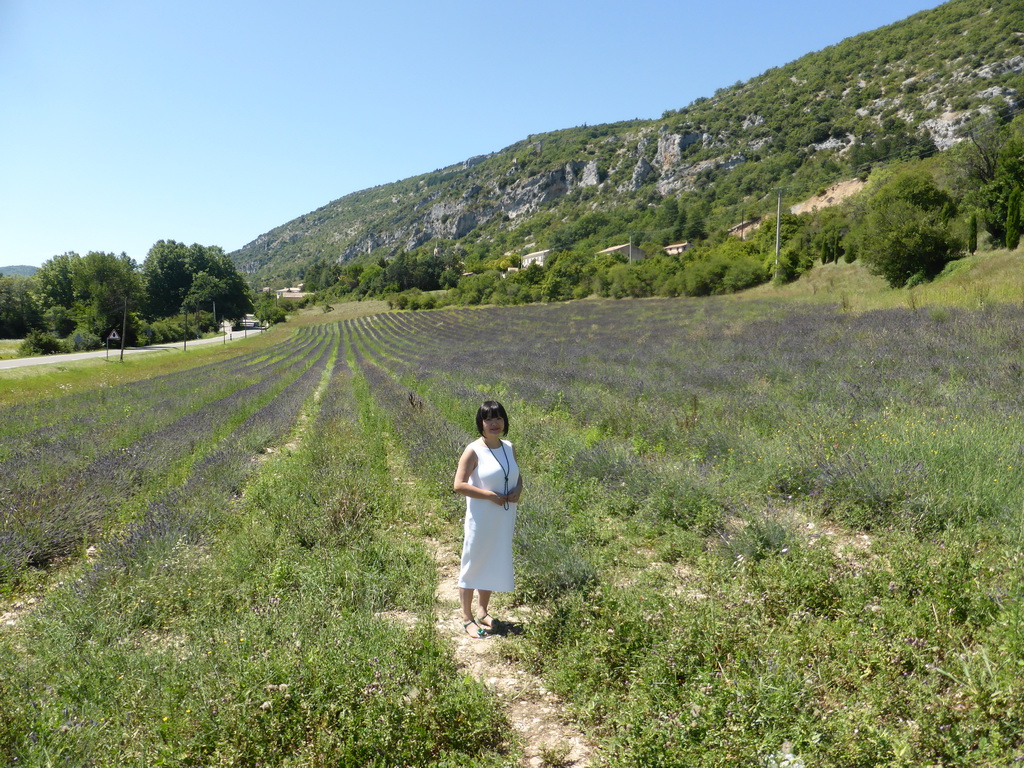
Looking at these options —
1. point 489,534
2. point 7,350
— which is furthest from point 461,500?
point 7,350

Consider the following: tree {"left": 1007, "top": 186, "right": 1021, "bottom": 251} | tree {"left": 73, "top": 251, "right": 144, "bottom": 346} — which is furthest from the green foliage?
tree {"left": 1007, "top": 186, "right": 1021, "bottom": 251}

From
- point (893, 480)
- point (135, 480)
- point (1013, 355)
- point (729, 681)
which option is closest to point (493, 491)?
point (729, 681)

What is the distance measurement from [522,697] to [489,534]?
1.06 metres

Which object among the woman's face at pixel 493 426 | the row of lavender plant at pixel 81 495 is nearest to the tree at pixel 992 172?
the woman's face at pixel 493 426

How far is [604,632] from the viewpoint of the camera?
320 cm

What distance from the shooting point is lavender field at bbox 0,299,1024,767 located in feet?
7.88

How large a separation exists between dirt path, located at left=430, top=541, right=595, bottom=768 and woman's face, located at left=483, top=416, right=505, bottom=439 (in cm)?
141

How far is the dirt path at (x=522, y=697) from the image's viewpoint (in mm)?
2537

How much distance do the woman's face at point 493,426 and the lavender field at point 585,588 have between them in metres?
1.10

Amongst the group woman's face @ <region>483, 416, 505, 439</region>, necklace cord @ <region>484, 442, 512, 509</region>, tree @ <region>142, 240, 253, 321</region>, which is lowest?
necklace cord @ <region>484, 442, 512, 509</region>

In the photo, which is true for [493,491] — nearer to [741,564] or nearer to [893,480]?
[741,564]

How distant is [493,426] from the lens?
376cm

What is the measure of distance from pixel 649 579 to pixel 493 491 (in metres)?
A: 1.43

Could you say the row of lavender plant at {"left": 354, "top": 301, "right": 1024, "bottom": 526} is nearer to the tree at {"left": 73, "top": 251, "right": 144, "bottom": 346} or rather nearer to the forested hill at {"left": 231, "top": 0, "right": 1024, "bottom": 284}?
the tree at {"left": 73, "top": 251, "right": 144, "bottom": 346}
